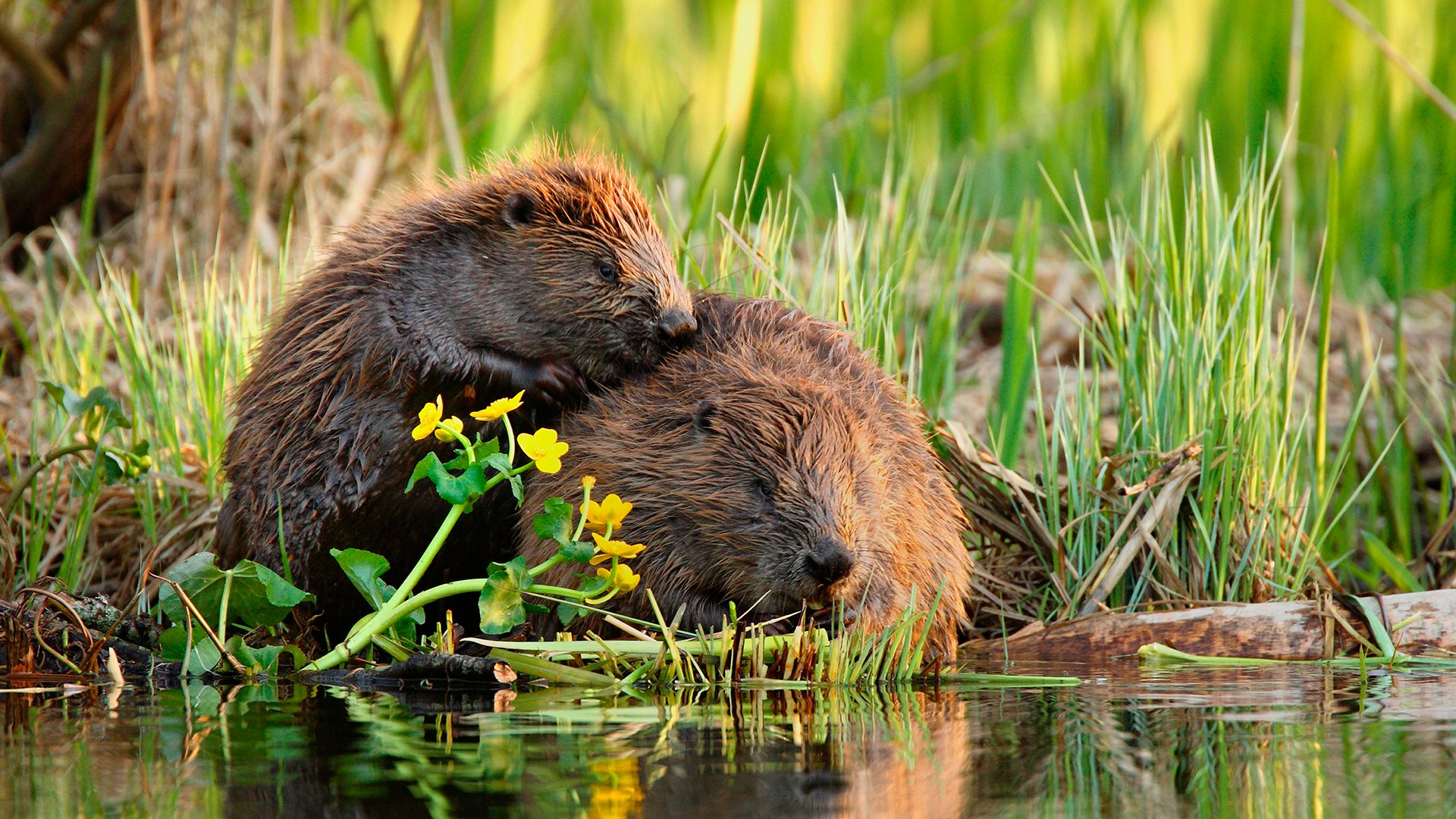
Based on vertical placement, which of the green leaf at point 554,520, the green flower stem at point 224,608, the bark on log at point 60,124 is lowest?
the green flower stem at point 224,608

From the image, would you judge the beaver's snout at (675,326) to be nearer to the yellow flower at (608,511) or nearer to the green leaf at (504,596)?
the yellow flower at (608,511)

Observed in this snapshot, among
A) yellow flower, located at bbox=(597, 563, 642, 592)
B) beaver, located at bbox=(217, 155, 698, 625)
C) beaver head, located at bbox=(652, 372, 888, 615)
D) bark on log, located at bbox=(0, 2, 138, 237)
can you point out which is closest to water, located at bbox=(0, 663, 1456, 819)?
yellow flower, located at bbox=(597, 563, 642, 592)

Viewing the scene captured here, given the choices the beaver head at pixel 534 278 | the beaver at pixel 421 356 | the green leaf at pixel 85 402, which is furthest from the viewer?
the green leaf at pixel 85 402

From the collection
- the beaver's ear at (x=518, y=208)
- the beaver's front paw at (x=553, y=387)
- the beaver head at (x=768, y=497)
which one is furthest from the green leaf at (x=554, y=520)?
the beaver's ear at (x=518, y=208)

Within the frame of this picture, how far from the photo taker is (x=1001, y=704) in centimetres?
246

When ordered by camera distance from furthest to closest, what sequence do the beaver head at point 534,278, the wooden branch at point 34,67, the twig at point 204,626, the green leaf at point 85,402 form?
the wooden branch at point 34,67
the green leaf at point 85,402
the beaver head at point 534,278
the twig at point 204,626

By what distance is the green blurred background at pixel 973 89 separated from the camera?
6.48 meters

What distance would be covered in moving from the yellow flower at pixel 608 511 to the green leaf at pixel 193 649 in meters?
0.72

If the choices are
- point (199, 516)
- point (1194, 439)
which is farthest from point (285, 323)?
point (1194, 439)

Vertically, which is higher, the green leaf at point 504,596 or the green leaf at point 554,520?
the green leaf at point 554,520

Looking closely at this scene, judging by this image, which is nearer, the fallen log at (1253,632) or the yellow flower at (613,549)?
the yellow flower at (613,549)

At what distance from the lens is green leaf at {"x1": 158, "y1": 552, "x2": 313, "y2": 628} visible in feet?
9.26

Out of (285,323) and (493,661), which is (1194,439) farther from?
(285,323)

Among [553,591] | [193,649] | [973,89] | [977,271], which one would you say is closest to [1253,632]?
[553,591]
